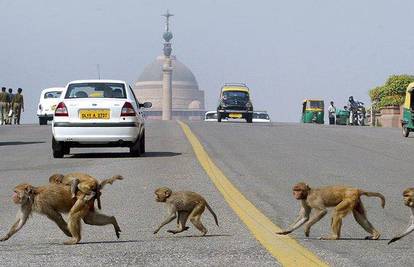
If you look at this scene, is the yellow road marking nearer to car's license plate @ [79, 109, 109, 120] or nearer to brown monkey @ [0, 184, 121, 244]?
brown monkey @ [0, 184, 121, 244]

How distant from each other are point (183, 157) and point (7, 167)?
3.83m

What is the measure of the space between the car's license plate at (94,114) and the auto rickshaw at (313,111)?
2492 inches

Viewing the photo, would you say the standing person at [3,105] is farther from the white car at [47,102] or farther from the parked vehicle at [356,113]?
the parked vehicle at [356,113]

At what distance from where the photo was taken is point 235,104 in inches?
2579

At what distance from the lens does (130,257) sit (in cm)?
849

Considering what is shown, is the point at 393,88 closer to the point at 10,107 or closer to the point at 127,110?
the point at 10,107

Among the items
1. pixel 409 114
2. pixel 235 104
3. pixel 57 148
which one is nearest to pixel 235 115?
pixel 235 104

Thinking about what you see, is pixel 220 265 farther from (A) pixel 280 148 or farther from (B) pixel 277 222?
(A) pixel 280 148

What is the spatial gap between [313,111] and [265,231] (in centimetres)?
7649

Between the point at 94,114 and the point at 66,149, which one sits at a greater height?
the point at 94,114

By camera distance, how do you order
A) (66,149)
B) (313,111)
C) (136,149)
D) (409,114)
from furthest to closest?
(313,111) → (409,114) → (66,149) → (136,149)

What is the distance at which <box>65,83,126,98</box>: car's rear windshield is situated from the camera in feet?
78.8

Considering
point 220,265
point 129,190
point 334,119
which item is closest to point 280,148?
point 129,190

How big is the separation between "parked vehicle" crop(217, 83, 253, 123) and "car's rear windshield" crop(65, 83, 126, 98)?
4098cm
